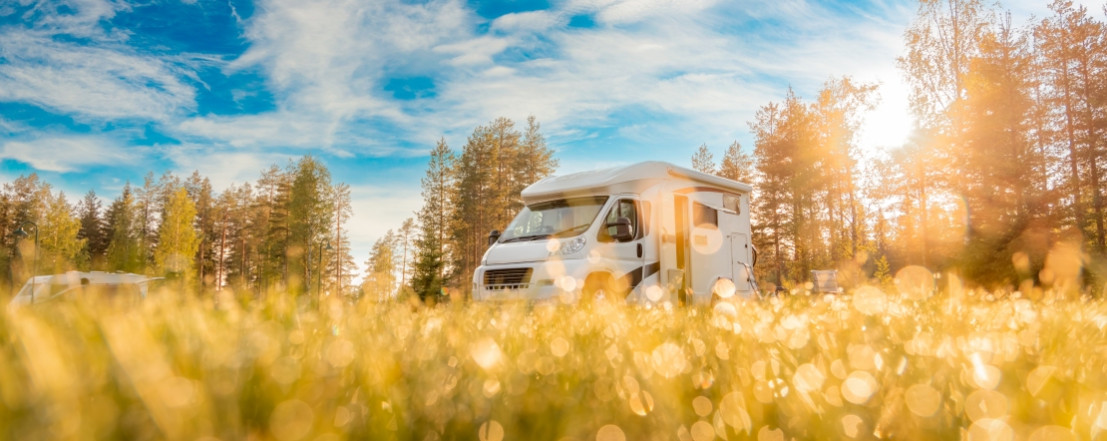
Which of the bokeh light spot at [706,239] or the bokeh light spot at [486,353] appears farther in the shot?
the bokeh light spot at [706,239]

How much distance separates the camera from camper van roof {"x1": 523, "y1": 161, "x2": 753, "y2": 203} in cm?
1109

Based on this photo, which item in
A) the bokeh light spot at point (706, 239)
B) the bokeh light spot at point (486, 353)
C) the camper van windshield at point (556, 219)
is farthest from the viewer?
the bokeh light spot at point (706, 239)

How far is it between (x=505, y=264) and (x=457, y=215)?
36748 mm

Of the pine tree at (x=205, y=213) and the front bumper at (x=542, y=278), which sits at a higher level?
the pine tree at (x=205, y=213)

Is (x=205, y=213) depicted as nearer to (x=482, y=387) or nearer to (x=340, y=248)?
(x=340, y=248)

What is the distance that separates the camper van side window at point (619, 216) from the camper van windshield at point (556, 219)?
0.74 ft

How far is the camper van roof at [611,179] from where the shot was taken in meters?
11.1

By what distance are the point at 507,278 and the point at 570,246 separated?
4.03ft

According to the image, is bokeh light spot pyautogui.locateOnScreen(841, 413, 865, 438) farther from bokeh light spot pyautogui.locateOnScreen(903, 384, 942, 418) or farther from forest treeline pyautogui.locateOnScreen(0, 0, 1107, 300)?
forest treeline pyautogui.locateOnScreen(0, 0, 1107, 300)

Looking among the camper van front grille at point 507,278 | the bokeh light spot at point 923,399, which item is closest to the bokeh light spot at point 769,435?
the bokeh light spot at point 923,399

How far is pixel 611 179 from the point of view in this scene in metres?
11.1

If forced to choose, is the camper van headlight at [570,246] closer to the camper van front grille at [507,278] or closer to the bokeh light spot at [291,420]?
the camper van front grille at [507,278]

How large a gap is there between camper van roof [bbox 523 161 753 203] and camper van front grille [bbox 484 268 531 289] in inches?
68.4

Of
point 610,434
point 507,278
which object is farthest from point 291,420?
point 507,278
